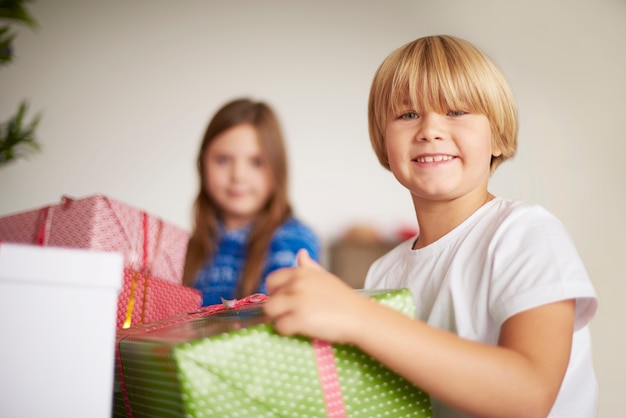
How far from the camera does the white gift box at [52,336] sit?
45cm

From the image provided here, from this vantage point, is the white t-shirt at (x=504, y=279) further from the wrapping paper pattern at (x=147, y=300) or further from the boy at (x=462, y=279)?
the wrapping paper pattern at (x=147, y=300)

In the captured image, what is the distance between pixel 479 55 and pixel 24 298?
63 cm

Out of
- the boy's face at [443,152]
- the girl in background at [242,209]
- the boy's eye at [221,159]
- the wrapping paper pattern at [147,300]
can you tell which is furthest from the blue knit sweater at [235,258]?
the boy's face at [443,152]

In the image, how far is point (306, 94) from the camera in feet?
11.8

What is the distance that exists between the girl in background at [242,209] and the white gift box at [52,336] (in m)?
1.21

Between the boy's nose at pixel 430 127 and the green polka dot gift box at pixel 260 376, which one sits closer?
the green polka dot gift box at pixel 260 376

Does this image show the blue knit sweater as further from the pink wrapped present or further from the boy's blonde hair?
the boy's blonde hair

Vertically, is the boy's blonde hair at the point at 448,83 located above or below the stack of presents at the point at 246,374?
above

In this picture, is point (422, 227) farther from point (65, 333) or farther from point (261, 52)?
point (261, 52)

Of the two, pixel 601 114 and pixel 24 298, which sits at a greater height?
pixel 601 114

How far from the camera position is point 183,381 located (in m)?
0.49

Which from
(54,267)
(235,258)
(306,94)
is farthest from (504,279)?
(306,94)

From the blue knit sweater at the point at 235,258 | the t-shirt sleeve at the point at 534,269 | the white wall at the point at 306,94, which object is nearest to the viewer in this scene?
the t-shirt sleeve at the point at 534,269

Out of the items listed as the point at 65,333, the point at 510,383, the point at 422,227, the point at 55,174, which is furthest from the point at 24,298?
the point at 55,174
